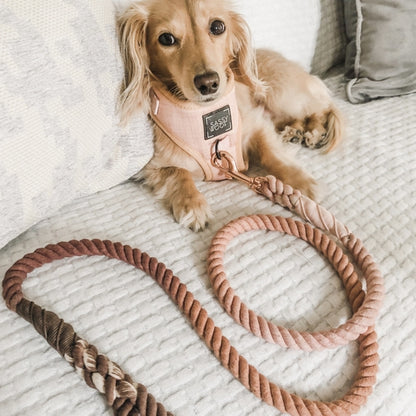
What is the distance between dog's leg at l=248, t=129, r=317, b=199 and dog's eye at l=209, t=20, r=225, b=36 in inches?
15.0

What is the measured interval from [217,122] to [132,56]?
0.29 metres

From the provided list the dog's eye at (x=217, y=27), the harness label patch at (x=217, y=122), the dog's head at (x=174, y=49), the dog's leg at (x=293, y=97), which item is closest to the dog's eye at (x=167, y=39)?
the dog's head at (x=174, y=49)

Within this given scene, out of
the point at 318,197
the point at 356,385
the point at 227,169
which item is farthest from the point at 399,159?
the point at 356,385

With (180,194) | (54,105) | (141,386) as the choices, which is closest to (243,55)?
(180,194)

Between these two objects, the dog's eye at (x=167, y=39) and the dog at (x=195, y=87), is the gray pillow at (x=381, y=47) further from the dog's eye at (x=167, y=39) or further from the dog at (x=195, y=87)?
the dog's eye at (x=167, y=39)

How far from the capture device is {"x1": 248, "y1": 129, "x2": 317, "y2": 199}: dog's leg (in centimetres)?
119

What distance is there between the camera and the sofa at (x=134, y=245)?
0.73m

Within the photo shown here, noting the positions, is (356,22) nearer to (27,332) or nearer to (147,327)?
(147,327)

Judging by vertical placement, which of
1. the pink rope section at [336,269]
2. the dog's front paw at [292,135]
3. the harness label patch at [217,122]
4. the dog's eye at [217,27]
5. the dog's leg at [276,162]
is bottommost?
the dog's front paw at [292,135]

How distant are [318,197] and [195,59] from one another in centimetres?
50

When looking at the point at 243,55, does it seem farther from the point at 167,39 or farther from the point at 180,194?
the point at 180,194

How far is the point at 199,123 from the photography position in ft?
3.76

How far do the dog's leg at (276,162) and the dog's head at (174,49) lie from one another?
0.31 meters

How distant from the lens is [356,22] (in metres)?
1.60
